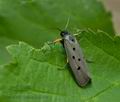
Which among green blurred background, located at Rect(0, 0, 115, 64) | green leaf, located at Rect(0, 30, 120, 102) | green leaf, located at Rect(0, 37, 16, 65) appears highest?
green blurred background, located at Rect(0, 0, 115, 64)

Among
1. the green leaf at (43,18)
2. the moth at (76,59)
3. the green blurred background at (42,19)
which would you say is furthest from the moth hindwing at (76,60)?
the green leaf at (43,18)

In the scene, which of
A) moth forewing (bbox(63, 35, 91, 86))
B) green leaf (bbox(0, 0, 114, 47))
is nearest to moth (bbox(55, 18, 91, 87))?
moth forewing (bbox(63, 35, 91, 86))

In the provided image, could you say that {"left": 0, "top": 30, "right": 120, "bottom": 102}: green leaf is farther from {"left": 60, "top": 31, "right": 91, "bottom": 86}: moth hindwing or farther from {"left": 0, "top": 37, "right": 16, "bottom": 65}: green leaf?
{"left": 0, "top": 37, "right": 16, "bottom": 65}: green leaf

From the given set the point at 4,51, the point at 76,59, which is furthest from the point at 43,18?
the point at 76,59

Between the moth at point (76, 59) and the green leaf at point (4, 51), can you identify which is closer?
the moth at point (76, 59)

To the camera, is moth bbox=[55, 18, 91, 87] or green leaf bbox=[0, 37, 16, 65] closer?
moth bbox=[55, 18, 91, 87]

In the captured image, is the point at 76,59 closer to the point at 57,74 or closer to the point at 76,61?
the point at 76,61

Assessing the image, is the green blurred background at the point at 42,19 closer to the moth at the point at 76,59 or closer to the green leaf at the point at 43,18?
the green leaf at the point at 43,18
